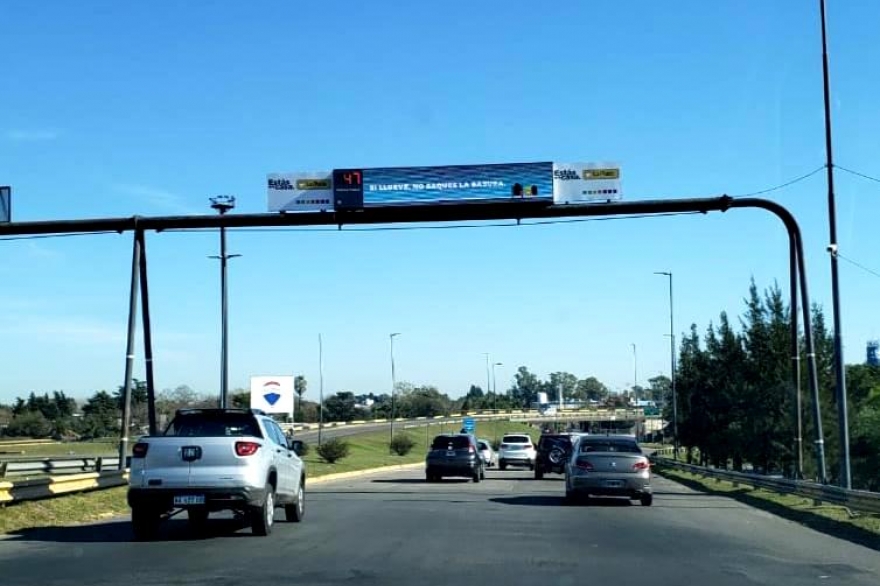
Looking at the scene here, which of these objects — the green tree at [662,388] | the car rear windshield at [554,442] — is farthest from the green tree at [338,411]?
the car rear windshield at [554,442]

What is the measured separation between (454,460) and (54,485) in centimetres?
1813

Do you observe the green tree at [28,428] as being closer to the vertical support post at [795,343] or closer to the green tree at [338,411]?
the green tree at [338,411]

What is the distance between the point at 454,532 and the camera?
54.8ft

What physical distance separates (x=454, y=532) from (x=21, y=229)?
659 inches

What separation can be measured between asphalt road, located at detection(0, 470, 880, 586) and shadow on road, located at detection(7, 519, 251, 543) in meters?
0.03

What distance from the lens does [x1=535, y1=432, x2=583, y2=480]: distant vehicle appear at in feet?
122

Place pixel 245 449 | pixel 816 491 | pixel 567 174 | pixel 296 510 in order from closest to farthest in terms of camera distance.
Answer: pixel 245 449 < pixel 296 510 < pixel 816 491 < pixel 567 174

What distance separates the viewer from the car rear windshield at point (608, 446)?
79.3ft

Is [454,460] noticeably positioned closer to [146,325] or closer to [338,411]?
[146,325]

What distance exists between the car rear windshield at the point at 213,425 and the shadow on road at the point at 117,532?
1596 millimetres

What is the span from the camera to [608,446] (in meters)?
24.4

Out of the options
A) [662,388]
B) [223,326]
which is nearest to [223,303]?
[223,326]

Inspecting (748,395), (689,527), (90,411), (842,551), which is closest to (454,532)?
(689,527)

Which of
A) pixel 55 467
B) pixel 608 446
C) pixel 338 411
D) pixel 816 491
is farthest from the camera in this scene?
pixel 338 411
